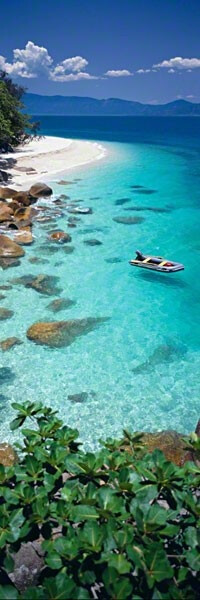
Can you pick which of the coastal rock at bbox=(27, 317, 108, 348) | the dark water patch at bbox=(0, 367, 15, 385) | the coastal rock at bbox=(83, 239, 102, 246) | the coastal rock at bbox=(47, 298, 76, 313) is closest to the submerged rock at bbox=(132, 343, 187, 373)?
the coastal rock at bbox=(27, 317, 108, 348)

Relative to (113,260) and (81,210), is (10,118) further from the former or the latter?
(113,260)

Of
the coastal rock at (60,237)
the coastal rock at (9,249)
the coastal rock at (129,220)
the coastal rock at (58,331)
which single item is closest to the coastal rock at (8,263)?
the coastal rock at (9,249)

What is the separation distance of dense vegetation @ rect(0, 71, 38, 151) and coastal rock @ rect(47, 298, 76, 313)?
23466 mm

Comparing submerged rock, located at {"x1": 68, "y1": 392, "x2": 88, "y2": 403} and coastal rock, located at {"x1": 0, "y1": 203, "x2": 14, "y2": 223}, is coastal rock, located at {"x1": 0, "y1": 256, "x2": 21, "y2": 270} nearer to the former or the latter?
coastal rock, located at {"x1": 0, "y1": 203, "x2": 14, "y2": 223}

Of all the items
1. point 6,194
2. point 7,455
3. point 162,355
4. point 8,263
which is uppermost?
point 6,194

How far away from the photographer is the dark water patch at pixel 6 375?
12914 millimetres

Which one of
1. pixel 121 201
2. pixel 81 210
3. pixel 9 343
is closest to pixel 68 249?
pixel 81 210

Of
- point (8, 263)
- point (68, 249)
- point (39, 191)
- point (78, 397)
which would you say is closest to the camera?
point (78, 397)

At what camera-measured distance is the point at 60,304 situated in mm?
17250

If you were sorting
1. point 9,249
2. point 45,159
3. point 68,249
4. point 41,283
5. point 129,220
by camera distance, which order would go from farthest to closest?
1. point 45,159
2. point 129,220
3. point 68,249
4. point 9,249
5. point 41,283

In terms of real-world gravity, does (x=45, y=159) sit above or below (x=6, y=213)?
above

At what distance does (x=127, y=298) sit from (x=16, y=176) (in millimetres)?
26456

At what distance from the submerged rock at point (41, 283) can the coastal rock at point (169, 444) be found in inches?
357

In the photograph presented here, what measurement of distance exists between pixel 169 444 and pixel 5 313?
28.2 ft
